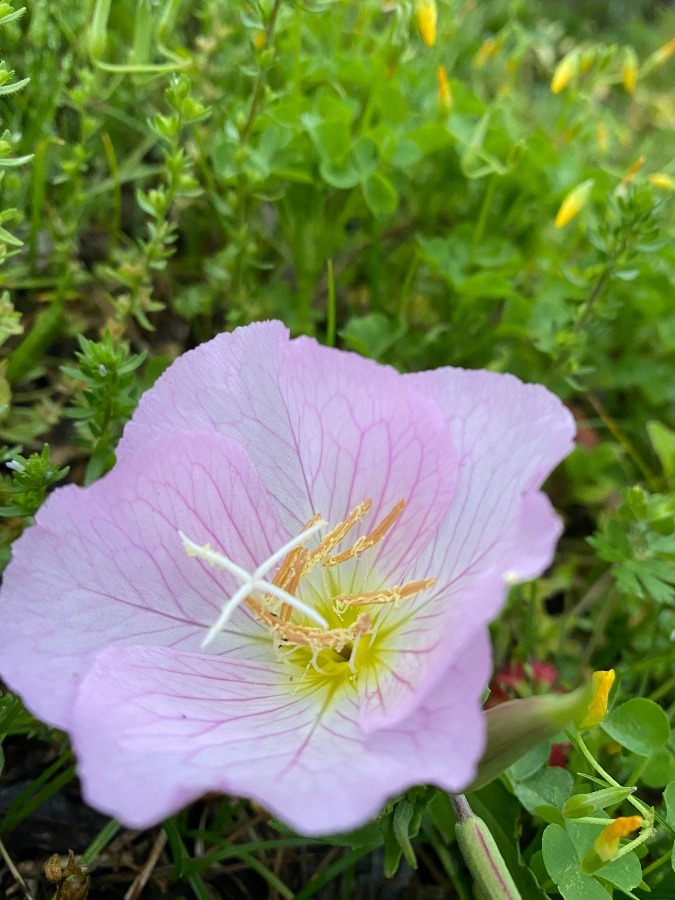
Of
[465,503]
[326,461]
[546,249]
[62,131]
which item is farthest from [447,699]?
[62,131]

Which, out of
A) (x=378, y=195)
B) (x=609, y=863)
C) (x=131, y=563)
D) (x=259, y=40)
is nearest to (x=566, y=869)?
(x=609, y=863)

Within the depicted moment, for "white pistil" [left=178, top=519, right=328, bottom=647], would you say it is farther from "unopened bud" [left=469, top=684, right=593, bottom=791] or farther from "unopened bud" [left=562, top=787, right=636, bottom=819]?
"unopened bud" [left=562, top=787, right=636, bottom=819]

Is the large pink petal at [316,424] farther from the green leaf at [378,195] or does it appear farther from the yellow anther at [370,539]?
the green leaf at [378,195]

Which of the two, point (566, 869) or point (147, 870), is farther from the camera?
point (147, 870)

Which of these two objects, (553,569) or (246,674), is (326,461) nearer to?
(246,674)

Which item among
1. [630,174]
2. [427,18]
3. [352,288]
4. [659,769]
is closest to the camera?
[659,769]

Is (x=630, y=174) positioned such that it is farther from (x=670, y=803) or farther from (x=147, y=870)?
(x=147, y=870)
